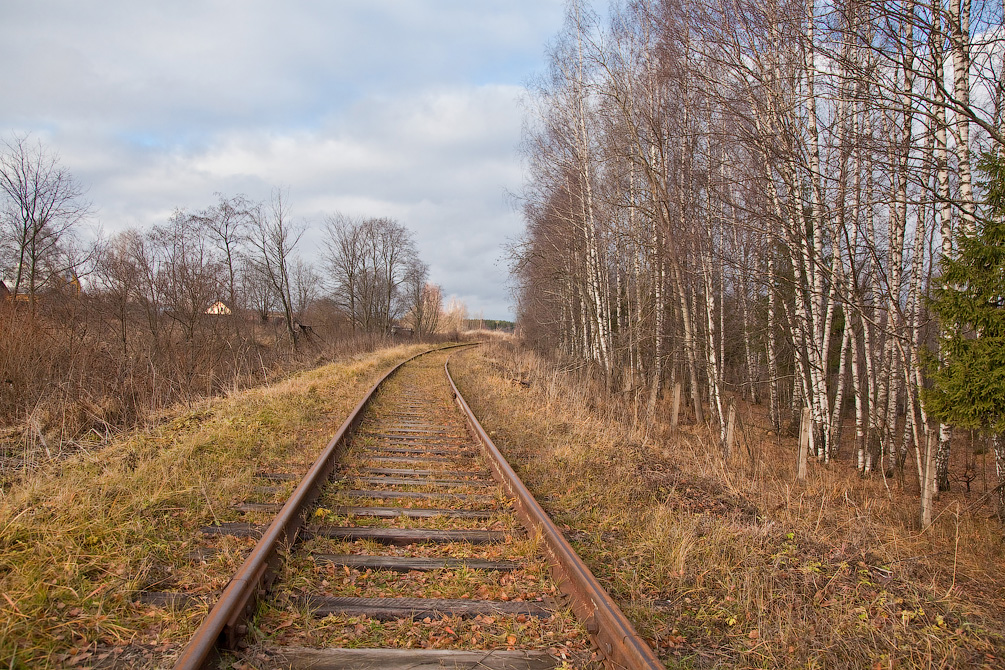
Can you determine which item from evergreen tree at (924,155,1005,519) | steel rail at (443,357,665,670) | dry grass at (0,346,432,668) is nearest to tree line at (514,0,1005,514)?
evergreen tree at (924,155,1005,519)

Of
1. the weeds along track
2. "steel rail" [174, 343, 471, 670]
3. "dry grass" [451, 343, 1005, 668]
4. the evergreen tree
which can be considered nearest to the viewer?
"steel rail" [174, 343, 471, 670]

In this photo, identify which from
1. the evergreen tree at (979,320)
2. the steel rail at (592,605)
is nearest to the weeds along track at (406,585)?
the steel rail at (592,605)

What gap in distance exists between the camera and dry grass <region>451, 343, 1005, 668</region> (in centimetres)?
273

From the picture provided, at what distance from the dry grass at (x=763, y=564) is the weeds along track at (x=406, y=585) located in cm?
35

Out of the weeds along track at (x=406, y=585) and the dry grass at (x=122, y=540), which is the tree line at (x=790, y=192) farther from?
the dry grass at (x=122, y=540)

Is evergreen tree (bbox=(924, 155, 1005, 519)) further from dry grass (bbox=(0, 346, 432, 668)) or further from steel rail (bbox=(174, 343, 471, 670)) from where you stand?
dry grass (bbox=(0, 346, 432, 668))

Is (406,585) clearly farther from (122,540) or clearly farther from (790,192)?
(790,192)

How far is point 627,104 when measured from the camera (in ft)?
37.7

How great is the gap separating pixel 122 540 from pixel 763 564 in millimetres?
4292

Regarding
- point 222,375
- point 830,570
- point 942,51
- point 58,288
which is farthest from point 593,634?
point 58,288

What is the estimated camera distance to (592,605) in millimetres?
2709

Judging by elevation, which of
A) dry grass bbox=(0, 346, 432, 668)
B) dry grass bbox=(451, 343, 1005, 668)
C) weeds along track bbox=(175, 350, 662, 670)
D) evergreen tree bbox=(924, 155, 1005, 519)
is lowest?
dry grass bbox=(451, 343, 1005, 668)

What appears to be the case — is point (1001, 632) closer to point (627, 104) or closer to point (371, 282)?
point (627, 104)

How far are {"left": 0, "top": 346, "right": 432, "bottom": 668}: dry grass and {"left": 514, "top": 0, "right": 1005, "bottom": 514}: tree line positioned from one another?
21.6 ft
